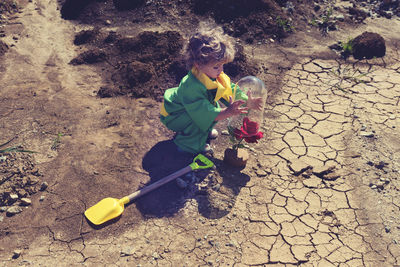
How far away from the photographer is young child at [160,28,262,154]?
337cm

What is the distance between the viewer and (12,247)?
Result: 3160 mm

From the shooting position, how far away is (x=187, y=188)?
12.0 feet

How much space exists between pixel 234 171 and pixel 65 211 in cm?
169

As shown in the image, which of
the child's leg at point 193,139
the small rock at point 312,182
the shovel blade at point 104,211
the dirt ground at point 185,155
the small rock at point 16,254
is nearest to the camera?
the small rock at point 16,254

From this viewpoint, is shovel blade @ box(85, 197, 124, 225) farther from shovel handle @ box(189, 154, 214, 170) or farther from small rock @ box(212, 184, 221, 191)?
small rock @ box(212, 184, 221, 191)

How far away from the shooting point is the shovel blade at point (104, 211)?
332 centimetres

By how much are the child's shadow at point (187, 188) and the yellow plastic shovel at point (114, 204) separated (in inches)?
3.6

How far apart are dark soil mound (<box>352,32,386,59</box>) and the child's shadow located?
3.17 metres

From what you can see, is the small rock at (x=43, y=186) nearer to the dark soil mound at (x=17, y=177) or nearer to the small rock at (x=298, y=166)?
the dark soil mound at (x=17, y=177)

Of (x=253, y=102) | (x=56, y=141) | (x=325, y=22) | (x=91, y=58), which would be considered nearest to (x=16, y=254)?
(x=56, y=141)

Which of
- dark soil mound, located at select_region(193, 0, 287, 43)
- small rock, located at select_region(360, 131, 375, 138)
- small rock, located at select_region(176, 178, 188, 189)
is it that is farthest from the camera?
dark soil mound, located at select_region(193, 0, 287, 43)

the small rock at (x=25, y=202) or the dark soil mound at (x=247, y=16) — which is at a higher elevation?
the dark soil mound at (x=247, y=16)

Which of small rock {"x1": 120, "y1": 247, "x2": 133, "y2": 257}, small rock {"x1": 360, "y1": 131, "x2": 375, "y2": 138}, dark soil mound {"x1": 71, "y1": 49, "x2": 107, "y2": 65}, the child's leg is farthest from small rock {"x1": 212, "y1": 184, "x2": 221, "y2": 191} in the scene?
dark soil mound {"x1": 71, "y1": 49, "x2": 107, "y2": 65}

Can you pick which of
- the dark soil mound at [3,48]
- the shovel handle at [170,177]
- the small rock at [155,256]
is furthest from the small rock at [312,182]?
the dark soil mound at [3,48]
